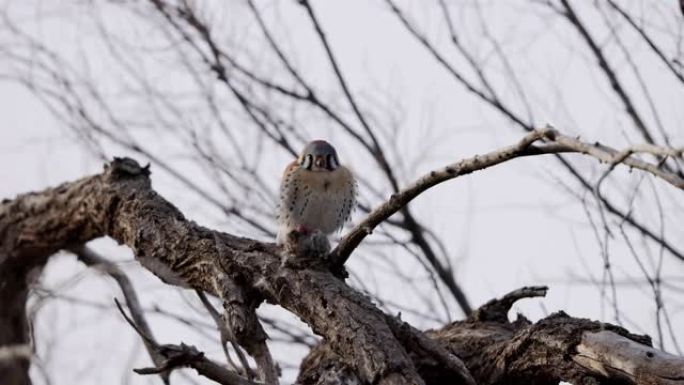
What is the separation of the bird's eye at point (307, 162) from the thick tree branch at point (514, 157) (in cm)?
153

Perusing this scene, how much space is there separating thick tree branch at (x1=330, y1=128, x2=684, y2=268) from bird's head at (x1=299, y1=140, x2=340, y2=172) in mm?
1526

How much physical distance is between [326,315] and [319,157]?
1882mm

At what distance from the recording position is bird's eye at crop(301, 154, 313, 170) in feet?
20.3

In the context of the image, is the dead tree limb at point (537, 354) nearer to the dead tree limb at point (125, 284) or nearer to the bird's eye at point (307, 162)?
the dead tree limb at point (125, 284)

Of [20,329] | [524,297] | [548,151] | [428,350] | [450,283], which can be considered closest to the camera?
[548,151]

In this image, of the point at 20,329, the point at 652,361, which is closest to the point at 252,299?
the point at 652,361

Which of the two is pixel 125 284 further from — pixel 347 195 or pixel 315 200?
pixel 347 195

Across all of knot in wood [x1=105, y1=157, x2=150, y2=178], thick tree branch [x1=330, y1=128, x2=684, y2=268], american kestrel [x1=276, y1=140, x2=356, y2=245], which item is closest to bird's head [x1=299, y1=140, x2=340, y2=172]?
american kestrel [x1=276, y1=140, x2=356, y2=245]

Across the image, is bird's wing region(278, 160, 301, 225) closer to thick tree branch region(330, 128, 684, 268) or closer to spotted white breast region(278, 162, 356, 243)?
spotted white breast region(278, 162, 356, 243)

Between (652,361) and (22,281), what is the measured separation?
3970 millimetres

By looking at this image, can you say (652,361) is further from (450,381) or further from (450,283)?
(450,283)

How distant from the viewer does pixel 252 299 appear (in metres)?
4.83

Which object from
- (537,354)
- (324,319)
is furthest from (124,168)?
(537,354)

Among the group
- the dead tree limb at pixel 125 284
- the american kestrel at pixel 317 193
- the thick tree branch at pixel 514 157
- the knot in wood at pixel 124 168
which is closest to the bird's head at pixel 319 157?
the american kestrel at pixel 317 193
